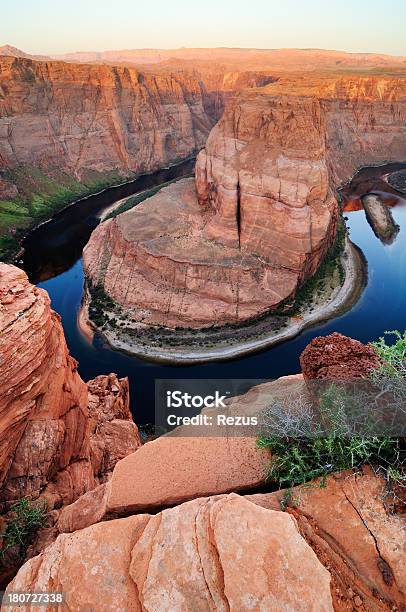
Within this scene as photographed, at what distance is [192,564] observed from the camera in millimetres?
6551

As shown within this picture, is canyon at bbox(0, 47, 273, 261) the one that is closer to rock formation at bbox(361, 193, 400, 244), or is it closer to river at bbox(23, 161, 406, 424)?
river at bbox(23, 161, 406, 424)

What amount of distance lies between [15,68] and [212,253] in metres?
62.1

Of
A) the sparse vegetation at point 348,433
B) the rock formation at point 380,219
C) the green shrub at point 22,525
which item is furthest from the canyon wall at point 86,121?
the sparse vegetation at point 348,433

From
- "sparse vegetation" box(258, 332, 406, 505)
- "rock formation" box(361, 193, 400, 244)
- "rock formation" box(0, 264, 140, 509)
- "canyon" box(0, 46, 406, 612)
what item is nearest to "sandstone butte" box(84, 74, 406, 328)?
"canyon" box(0, 46, 406, 612)

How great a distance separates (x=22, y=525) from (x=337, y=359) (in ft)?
32.6

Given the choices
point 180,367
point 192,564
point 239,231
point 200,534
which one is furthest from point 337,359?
point 239,231

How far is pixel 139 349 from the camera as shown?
34906 mm

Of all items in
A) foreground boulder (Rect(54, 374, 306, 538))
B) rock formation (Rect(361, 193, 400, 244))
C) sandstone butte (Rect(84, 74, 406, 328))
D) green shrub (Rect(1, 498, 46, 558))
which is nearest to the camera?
foreground boulder (Rect(54, 374, 306, 538))

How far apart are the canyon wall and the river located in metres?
10.7

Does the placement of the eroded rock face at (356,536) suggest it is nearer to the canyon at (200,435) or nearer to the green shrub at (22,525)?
the canyon at (200,435)

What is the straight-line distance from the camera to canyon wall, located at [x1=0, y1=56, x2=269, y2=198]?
71562 millimetres

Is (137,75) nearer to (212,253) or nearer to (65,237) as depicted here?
(65,237)

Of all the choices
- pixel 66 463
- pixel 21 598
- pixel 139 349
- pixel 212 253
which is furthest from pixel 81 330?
pixel 21 598

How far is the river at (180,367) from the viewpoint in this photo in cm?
3288
